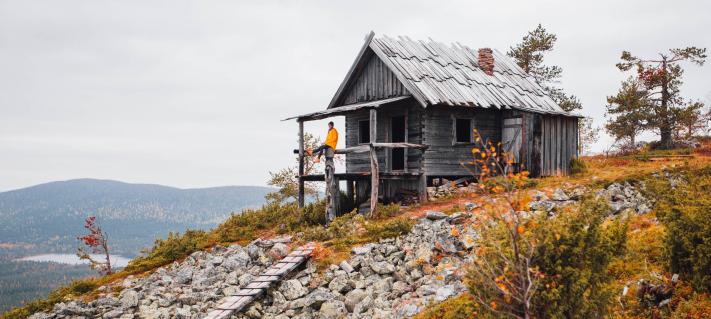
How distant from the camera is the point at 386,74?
21.5m

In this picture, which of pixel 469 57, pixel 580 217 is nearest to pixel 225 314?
pixel 580 217

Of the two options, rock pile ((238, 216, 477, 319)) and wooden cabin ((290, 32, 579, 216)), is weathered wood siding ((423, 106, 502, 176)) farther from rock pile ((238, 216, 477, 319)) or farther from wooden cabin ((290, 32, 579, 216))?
rock pile ((238, 216, 477, 319))

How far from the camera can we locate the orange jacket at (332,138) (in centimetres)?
1798

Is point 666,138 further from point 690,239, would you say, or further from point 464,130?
point 690,239

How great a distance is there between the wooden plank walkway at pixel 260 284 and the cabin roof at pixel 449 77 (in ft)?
24.2

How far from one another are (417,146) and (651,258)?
970cm

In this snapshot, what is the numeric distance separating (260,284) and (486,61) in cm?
1598

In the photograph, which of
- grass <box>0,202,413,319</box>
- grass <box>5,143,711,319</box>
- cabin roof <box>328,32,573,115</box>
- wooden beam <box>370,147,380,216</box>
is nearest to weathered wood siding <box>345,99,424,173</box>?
cabin roof <box>328,32,573,115</box>

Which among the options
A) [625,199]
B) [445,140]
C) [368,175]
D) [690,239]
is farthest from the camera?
[445,140]

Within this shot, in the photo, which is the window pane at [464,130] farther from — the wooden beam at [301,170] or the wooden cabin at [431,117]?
the wooden beam at [301,170]

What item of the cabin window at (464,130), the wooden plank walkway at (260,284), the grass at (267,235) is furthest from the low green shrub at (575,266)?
the cabin window at (464,130)

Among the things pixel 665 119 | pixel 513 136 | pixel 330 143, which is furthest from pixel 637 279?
pixel 665 119

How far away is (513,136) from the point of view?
21672 mm

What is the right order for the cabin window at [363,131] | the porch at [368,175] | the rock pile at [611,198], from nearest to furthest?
1. the rock pile at [611,198]
2. the porch at [368,175]
3. the cabin window at [363,131]
